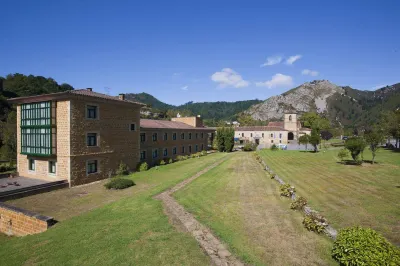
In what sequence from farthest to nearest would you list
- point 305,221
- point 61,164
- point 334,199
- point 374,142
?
point 374,142, point 61,164, point 334,199, point 305,221

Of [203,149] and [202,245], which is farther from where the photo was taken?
[203,149]

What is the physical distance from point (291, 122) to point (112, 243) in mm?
77262

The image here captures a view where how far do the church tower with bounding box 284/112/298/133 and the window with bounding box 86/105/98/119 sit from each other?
6644cm

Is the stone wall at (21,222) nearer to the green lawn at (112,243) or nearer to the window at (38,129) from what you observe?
the green lawn at (112,243)

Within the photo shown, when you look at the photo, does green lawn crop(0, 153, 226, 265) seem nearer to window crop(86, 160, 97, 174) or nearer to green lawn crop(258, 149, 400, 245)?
green lawn crop(258, 149, 400, 245)

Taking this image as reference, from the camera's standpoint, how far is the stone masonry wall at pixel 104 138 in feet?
76.7

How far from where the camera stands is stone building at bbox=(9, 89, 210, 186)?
76.0ft

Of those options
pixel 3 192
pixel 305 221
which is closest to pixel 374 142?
pixel 305 221

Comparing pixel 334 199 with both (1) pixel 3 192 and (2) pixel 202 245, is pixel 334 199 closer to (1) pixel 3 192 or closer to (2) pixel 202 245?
(2) pixel 202 245

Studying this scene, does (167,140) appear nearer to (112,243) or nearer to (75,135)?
(75,135)

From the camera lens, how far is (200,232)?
31.9ft

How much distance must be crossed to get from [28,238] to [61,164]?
41.9 feet

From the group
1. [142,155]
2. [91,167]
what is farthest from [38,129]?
[142,155]

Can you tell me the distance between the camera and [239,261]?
24.7ft
